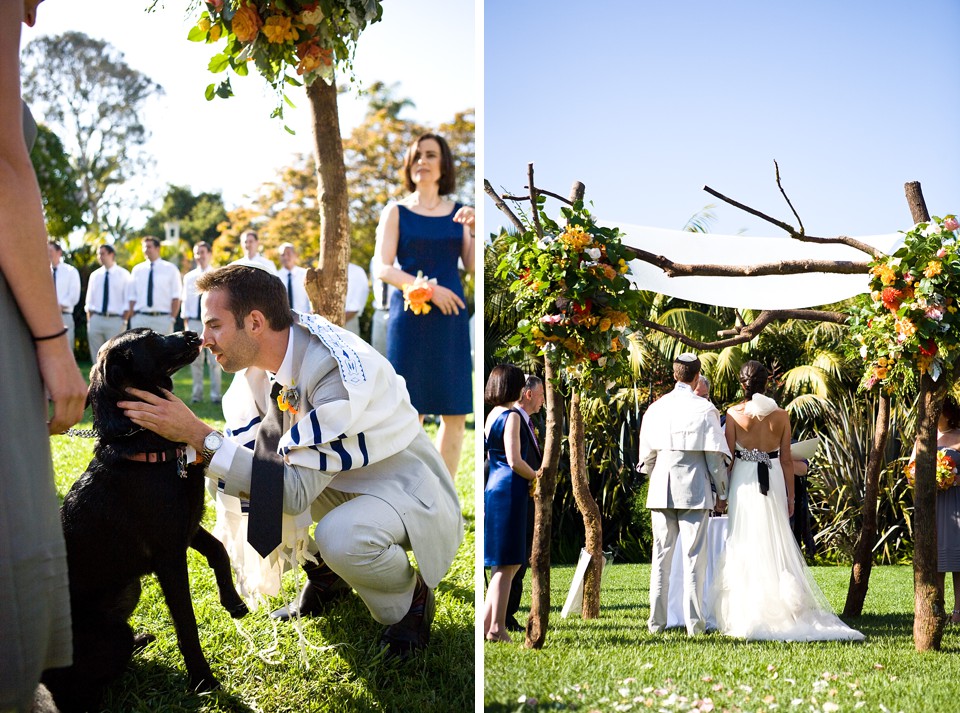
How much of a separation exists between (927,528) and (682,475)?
0.87m

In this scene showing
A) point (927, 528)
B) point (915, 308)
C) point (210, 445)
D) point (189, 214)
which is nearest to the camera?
point (210, 445)

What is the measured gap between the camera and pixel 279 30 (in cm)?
304

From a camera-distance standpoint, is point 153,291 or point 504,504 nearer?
point 504,504

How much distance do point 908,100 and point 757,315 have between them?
101 centimetres

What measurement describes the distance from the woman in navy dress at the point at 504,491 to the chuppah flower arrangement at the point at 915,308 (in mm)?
1278

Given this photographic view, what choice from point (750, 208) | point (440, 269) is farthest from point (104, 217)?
point (750, 208)

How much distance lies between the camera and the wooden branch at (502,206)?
3.38 m

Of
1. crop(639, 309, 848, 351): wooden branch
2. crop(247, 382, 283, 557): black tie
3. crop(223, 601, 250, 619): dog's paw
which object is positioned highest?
crop(639, 309, 848, 351): wooden branch

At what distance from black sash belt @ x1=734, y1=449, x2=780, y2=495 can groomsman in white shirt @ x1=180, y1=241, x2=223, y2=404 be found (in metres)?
6.48

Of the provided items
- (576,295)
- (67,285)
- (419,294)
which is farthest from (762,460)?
(67,285)

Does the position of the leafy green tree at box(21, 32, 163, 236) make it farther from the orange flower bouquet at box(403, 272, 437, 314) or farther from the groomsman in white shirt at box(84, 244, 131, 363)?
the orange flower bouquet at box(403, 272, 437, 314)

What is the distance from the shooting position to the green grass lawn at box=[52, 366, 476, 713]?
261 cm

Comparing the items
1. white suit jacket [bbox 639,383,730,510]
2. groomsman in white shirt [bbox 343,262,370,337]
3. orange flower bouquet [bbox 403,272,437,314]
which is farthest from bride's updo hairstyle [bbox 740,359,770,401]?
groomsman in white shirt [bbox 343,262,370,337]

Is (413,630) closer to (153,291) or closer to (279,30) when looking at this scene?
(279,30)
